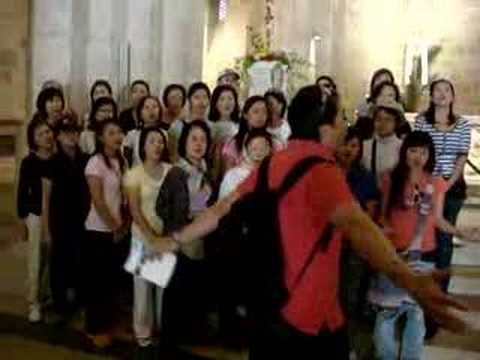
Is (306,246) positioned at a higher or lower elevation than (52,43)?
lower

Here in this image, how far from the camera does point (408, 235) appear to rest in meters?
5.78

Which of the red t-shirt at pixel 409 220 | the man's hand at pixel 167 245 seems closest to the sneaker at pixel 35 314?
the red t-shirt at pixel 409 220

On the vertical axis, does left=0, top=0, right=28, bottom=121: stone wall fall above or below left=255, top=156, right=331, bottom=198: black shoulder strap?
above

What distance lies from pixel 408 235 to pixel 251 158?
3.71 ft

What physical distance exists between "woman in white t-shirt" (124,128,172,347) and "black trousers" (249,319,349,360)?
2.27 meters

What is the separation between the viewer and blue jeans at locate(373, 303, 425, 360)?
5.76 m

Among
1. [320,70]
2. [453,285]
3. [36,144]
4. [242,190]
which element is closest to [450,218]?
[453,285]

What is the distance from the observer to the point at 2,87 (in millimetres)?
12539

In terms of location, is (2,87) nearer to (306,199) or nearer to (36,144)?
(36,144)

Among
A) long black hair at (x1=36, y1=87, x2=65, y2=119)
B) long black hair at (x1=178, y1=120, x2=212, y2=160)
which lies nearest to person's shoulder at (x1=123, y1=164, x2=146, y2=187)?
long black hair at (x1=178, y1=120, x2=212, y2=160)

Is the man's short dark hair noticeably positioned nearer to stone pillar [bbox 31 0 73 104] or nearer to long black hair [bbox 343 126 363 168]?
long black hair [bbox 343 126 363 168]

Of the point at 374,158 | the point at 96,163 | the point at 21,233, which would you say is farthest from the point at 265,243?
the point at 21,233

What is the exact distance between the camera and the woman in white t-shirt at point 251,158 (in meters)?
6.33

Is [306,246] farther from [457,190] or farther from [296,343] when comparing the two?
[457,190]
